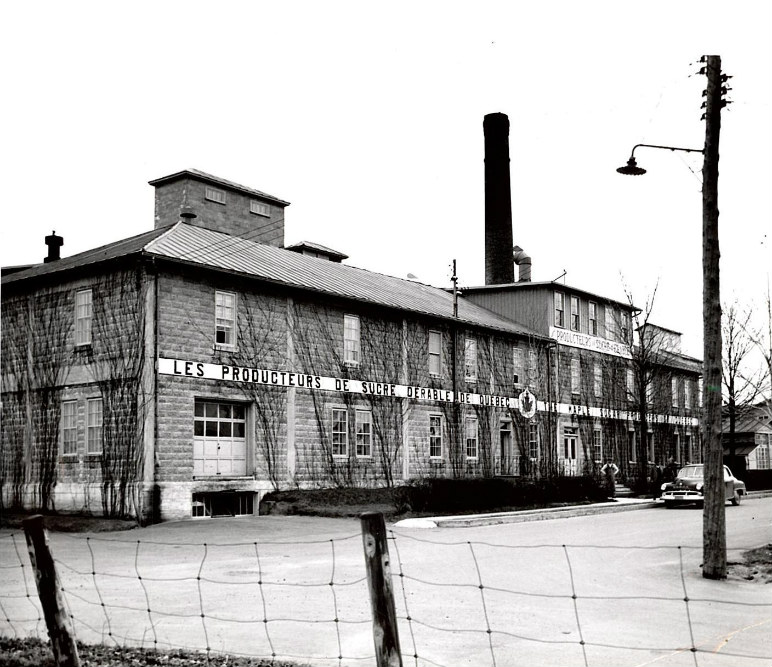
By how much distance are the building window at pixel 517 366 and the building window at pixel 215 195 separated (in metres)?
13.8

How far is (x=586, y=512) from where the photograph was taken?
29812 millimetres

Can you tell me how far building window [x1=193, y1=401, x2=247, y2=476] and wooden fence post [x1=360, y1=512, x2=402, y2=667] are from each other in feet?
67.1

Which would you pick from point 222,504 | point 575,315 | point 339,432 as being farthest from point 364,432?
point 575,315

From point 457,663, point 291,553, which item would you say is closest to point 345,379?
point 291,553

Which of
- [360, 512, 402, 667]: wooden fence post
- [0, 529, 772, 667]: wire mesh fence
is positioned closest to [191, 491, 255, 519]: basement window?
[0, 529, 772, 667]: wire mesh fence

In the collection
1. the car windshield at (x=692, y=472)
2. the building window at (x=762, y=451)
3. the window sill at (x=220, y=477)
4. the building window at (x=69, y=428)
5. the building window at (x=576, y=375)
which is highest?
the building window at (x=576, y=375)

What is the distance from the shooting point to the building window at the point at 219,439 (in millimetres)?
26484

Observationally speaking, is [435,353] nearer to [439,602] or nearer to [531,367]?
[531,367]

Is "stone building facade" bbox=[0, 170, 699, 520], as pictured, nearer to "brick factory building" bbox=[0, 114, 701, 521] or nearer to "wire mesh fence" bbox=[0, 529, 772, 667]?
"brick factory building" bbox=[0, 114, 701, 521]

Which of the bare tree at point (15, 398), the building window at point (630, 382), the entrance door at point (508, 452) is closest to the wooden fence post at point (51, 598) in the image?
the bare tree at point (15, 398)

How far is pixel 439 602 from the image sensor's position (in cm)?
1188

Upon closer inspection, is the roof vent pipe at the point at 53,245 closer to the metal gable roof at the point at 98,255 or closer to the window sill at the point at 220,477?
the metal gable roof at the point at 98,255

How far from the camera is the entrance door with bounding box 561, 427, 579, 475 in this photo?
44.1 metres

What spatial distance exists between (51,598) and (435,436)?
1137 inches
